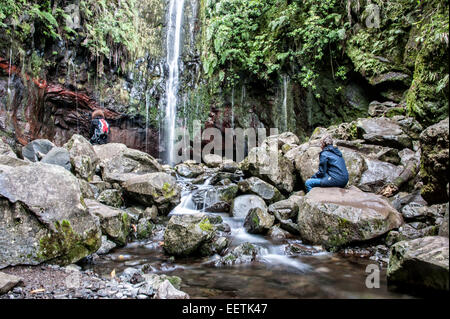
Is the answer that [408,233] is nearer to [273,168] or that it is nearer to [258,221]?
[258,221]

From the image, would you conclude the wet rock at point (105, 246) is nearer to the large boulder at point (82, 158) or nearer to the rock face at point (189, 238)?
the rock face at point (189, 238)

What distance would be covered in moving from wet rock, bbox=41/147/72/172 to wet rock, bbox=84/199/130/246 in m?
2.71

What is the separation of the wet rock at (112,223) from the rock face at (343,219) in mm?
3458

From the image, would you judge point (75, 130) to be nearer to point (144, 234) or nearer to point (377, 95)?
point (144, 234)

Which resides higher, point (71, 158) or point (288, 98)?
point (288, 98)

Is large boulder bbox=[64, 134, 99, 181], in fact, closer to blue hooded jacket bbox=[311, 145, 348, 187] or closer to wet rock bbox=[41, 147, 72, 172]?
wet rock bbox=[41, 147, 72, 172]

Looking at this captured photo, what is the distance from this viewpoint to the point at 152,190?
6.91m

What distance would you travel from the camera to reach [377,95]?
34.6 feet

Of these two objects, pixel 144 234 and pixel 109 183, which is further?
pixel 109 183

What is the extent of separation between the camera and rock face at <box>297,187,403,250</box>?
459cm

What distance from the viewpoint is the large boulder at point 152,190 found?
6.89 metres

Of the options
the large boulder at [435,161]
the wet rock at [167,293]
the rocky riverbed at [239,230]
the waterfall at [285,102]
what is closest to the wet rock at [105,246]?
the rocky riverbed at [239,230]

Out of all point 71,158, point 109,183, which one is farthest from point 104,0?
point 109,183
